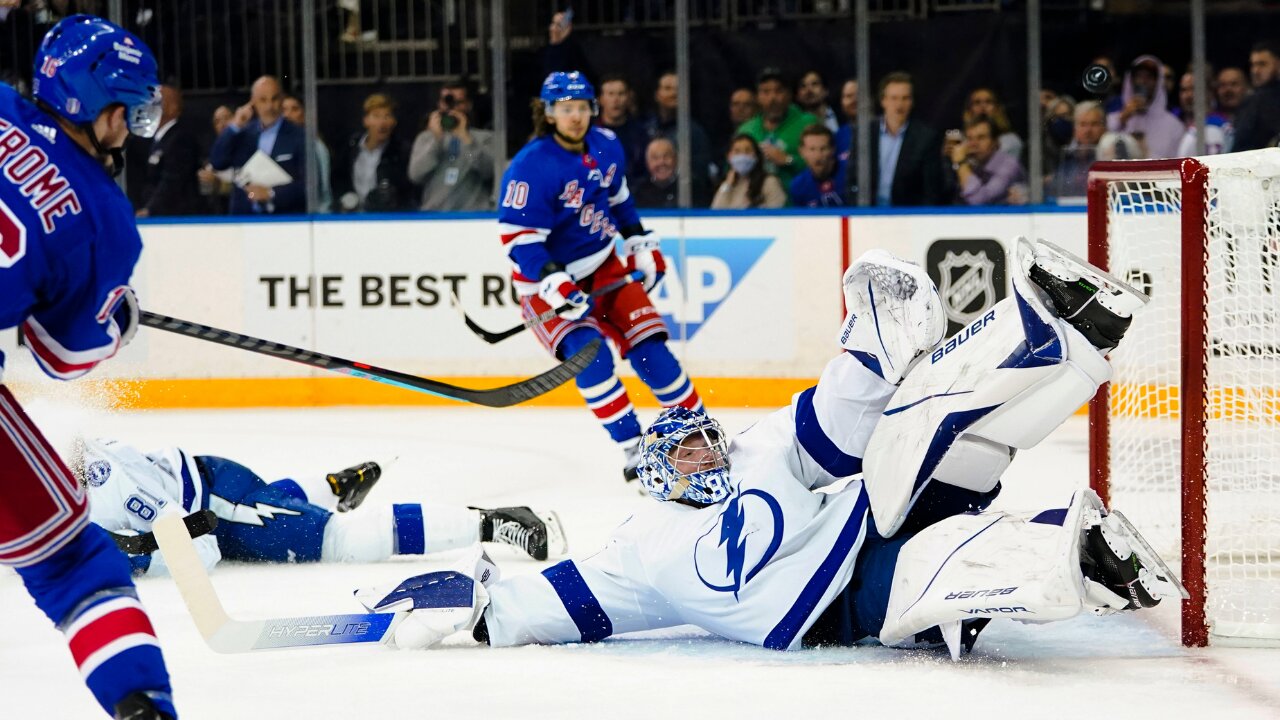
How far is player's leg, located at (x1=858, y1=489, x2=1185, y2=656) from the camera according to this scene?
2381 millimetres

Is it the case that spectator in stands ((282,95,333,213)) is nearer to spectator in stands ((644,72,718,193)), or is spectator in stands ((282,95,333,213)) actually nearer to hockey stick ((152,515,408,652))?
spectator in stands ((644,72,718,193))

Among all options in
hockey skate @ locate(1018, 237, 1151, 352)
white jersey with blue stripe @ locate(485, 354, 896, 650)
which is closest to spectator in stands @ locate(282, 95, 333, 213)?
white jersey with blue stripe @ locate(485, 354, 896, 650)

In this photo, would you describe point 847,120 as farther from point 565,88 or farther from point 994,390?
point 994,390

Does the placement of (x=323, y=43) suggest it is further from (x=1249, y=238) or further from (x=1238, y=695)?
(x=1238, y=695)

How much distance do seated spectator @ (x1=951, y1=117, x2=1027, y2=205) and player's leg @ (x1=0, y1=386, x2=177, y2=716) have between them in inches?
193

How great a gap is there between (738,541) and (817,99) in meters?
4.22

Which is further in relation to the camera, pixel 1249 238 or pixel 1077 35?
pixel 1077 35

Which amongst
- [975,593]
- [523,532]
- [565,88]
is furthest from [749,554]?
[565,88]

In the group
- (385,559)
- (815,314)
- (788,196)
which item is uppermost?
(788,196)

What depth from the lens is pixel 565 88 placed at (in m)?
4.89

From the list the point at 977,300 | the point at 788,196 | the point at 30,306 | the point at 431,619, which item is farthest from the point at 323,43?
the point at 30,306

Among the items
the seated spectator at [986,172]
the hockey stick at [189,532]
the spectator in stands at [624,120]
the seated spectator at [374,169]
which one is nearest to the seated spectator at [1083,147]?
the seated spectator at [986,172]

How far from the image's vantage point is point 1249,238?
2941mm

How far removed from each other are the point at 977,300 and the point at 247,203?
3102 mm
